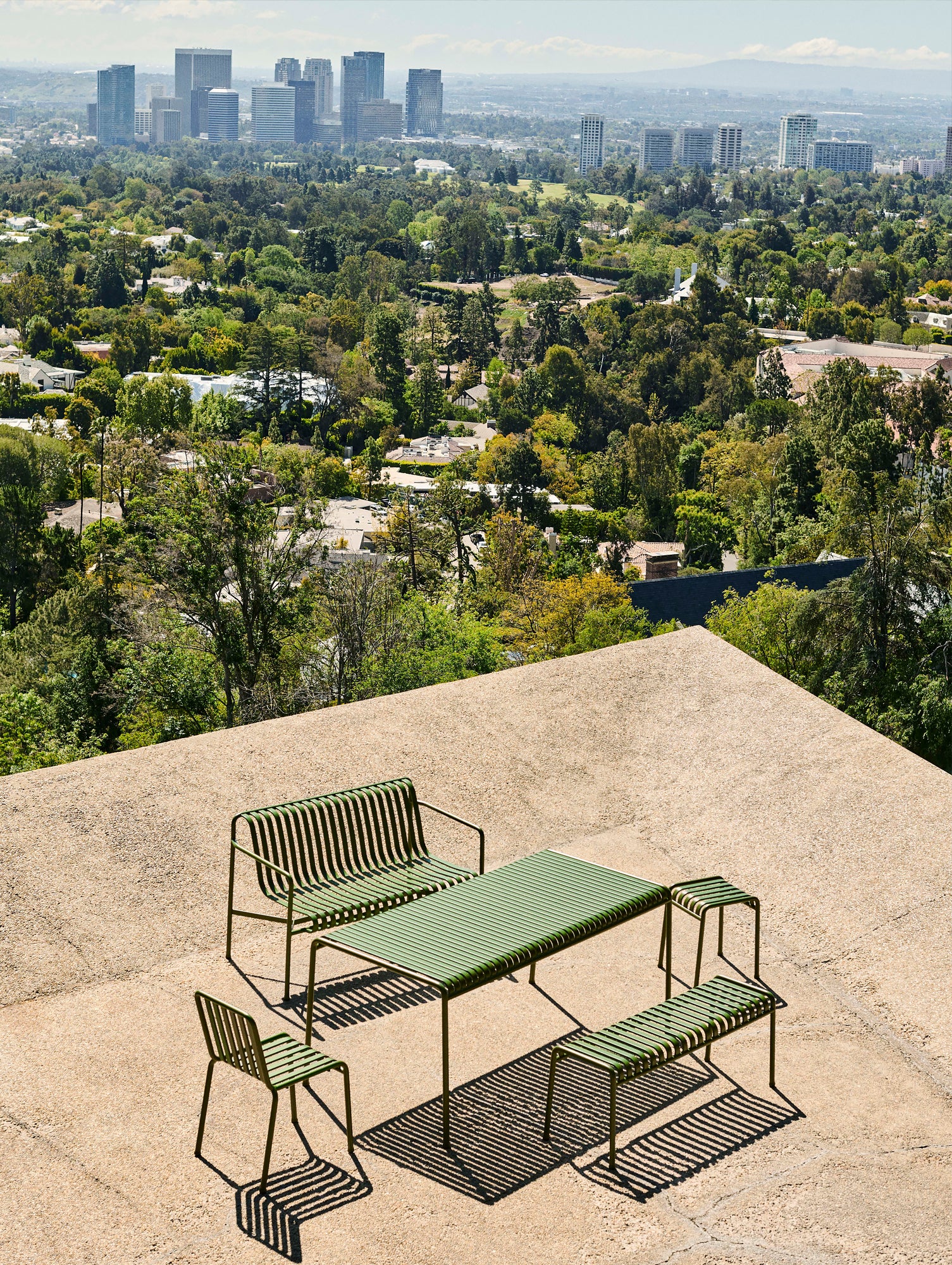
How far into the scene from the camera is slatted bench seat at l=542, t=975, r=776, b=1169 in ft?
12.8

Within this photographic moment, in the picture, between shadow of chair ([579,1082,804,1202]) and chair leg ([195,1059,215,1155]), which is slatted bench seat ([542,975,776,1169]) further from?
chair leg ([195,1059,215,1155])

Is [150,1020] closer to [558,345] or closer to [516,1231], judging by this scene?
[516,1231]

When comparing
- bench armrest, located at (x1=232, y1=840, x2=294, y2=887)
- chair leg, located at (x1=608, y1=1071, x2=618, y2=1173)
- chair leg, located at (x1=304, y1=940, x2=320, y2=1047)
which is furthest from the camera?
bench armrest, located at (x1=232, y1=840, x2=294, y2=887)

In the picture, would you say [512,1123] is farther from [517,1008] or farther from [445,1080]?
[517,1008]

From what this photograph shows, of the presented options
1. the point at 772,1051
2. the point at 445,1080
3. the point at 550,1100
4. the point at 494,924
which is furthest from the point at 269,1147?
the point at 772,1051

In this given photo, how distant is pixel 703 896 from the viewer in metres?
4.82

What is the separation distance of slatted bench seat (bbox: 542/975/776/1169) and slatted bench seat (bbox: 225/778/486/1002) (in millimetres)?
803

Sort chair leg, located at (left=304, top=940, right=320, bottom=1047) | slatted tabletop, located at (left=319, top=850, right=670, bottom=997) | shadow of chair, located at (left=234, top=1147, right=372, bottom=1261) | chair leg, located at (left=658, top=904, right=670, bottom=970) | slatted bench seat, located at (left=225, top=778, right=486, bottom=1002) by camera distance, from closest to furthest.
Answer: shadow of chair, located at (left=234, top=1147, right=372, bottom=1261), slatted tabletop, located at (left=319, top=850, right=670, bottom=997), chair leg, located at (left=304, top=940, right=320, bottom=1047), slatted bench seat, located at (left=225, top=778, right=486, bottom=1002), chair leg, located at (left=658, top=904, right=670, bottom=970)

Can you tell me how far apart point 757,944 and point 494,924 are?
1.17 metres

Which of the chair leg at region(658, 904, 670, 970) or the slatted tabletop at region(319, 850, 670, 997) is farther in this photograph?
the chair leg at region(658, 904, 670, 970)

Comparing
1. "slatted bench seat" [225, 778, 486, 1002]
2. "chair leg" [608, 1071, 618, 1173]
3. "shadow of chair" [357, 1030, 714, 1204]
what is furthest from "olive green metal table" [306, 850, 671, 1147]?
"chair leg" [608, 1071, 618, 1173]

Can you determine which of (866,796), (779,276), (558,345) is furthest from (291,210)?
(866,796)

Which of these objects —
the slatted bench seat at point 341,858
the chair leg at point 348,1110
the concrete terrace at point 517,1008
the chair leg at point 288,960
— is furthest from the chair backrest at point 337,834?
the chair leg at point 348,1110

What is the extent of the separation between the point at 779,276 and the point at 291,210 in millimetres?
54675
